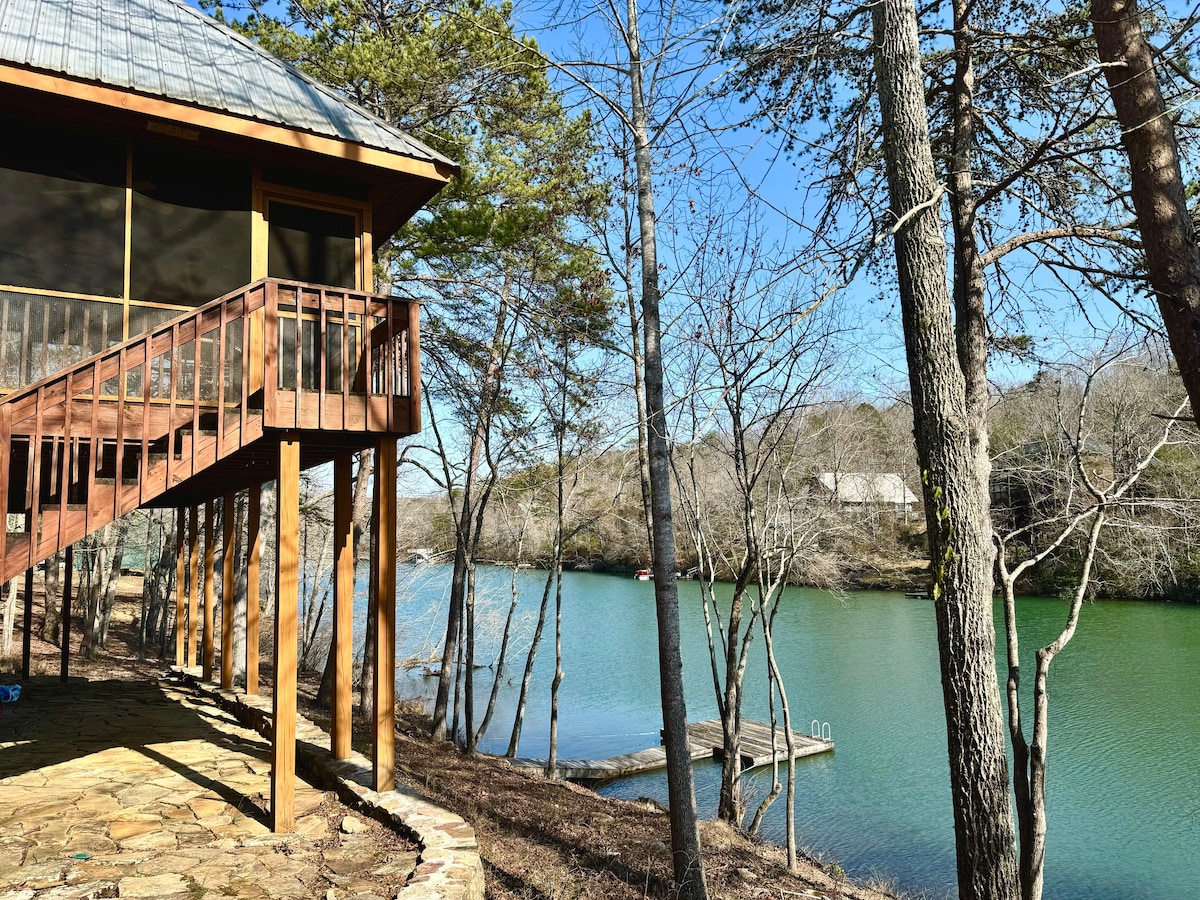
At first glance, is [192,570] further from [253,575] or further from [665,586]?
[665,586]

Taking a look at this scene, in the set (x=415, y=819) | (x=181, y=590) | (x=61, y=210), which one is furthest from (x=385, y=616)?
(x=181, y=590)

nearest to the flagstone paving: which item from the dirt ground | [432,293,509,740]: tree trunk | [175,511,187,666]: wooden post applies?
the dirt ground

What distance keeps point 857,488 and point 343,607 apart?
12629 millimetres

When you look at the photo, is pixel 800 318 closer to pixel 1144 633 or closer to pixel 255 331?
pixel 255 331

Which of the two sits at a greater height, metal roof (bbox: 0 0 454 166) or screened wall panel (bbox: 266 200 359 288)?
metal roof (bbox: 0 0 454 166)

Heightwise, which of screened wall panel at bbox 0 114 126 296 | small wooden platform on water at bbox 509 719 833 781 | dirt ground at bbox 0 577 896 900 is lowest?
small wooden platform on water at bbox 509 719 833 781

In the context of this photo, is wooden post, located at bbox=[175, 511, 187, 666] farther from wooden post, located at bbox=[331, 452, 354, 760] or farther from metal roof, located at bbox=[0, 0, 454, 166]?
metal roof, located at bbox=[0, 0, 454, 166]

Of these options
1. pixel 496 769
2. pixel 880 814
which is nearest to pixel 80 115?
pixel 496 769

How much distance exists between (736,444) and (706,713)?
32.6 feet

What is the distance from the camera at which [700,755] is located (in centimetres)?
1505

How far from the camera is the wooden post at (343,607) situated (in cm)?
608

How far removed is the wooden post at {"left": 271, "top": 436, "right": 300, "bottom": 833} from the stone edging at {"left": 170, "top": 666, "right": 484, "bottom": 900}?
581 mm

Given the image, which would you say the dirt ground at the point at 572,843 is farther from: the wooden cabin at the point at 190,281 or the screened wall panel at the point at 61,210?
the screened wall panel at the point at 61,210

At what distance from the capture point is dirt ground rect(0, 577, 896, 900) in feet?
20.0
